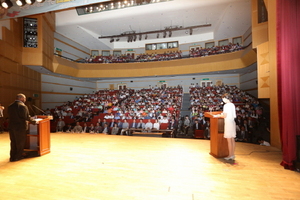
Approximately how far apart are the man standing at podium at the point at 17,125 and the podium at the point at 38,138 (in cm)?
26

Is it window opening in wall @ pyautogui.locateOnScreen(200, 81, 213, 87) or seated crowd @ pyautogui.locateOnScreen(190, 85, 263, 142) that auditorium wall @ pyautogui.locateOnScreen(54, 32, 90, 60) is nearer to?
seated crowd @ pyautogui.locateOnScreen(190, 85, 263, 142)

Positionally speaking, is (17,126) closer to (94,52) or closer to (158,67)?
(158,67)

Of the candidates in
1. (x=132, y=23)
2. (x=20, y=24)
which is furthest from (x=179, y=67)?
(x=20, y=24)

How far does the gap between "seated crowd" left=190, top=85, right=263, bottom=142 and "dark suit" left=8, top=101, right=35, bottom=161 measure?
16.5 feet

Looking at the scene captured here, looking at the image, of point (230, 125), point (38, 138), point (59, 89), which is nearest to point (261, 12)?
point (230, 125)

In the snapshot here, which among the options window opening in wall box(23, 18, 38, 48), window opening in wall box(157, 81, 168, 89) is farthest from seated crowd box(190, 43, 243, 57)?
window opening in wall box(23, 18, 38, 48)

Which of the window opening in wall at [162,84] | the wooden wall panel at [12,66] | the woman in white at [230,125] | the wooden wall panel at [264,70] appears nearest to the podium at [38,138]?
the woman in white at [230,125]

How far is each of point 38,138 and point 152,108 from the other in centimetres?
591

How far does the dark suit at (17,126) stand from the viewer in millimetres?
2615

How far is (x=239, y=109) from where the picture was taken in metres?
6.99

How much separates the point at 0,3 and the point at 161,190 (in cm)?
625

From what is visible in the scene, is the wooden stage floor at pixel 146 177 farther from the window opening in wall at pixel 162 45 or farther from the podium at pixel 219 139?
the window opening in wall at pixel 162 45

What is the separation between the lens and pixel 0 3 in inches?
170

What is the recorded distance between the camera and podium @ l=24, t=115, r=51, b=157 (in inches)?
116
